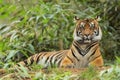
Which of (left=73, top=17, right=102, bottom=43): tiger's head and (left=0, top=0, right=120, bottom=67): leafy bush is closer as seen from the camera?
(left=73, top=17, right=102, bottom=43): tiger's head

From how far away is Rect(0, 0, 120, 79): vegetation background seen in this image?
26.6 feet

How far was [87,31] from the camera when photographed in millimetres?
7320

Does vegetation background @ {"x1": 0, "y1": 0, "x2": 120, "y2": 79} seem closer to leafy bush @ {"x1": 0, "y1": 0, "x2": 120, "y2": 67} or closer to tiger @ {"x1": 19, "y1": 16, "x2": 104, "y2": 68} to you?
leafy bush @ {"x1": 0, "y1": 0, "x2": 120, "y2": 67}

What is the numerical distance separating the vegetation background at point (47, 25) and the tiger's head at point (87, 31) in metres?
0.63

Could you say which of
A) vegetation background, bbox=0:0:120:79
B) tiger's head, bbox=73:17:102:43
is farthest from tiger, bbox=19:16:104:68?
Answer: vegetation background, bbox=0:0:120:79

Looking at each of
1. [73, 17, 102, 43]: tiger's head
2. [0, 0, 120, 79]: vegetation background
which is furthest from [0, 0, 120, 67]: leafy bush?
[73, 17, 102, 43]: tiger's head

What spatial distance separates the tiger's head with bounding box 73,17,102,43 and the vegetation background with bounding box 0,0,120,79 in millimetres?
625

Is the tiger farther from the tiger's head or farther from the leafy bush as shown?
the leafy bush

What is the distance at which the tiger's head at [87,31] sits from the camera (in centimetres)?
732

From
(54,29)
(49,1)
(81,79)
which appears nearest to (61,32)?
(54,29)

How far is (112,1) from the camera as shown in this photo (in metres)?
9.09

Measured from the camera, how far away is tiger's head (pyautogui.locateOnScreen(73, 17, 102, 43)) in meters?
7.32

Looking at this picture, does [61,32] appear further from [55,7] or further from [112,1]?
[112,1]

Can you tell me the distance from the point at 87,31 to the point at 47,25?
1.23m
